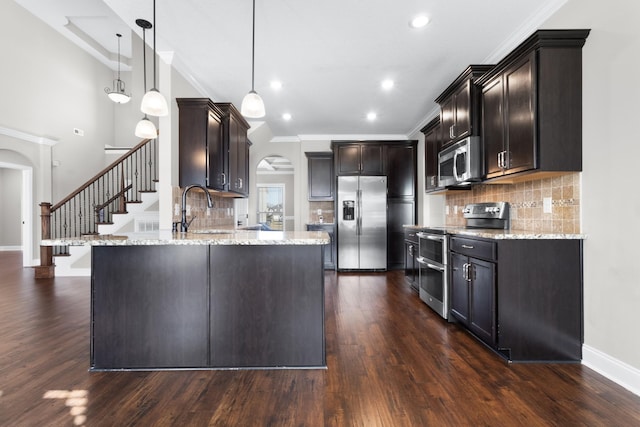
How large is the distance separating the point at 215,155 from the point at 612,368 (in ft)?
12.9

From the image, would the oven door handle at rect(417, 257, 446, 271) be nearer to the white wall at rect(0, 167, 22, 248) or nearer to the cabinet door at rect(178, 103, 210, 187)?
the cabinet door at rect(178, 103, 210, 187)

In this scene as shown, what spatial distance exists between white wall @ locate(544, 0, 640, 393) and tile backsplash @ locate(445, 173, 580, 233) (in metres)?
0.10

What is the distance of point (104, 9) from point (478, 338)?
762 centimetres

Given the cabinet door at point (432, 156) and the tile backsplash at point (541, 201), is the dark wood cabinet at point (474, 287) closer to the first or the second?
the tile backsplash at point (541, 201)

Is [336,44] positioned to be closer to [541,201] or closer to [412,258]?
[541,201]

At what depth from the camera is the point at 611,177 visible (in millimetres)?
2020

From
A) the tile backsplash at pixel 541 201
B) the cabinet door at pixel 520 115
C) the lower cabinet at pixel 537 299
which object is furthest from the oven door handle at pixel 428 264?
the cabinet door at pixel 520 115

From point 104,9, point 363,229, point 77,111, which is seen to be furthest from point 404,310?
point 77,111

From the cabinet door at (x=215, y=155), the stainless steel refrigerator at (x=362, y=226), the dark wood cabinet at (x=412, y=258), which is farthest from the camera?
the stainless steel refrigerator at (x=362, y=226)

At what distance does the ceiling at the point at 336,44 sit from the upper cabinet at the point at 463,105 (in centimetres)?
29

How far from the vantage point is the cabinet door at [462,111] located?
10.1 feet

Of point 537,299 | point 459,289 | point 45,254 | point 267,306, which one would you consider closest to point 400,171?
point 459,289

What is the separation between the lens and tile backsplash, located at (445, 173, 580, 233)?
2328 millimetres

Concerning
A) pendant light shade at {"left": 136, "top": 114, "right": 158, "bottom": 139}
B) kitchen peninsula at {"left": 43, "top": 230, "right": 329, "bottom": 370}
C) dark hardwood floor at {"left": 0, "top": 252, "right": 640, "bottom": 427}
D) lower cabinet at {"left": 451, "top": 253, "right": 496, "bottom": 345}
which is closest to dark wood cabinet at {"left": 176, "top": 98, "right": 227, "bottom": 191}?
pendant light shade at {"left": 136, "top": 114, "right": 158, "bottom": 139}
